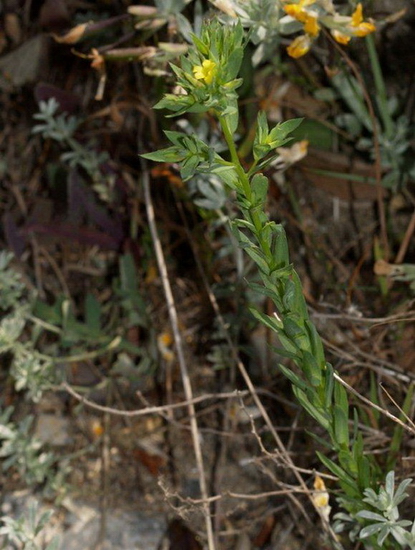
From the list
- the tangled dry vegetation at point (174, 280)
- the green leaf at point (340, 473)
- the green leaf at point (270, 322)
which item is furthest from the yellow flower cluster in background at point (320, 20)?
the green leaf at point (340, 473)

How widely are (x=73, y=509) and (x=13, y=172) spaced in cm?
82

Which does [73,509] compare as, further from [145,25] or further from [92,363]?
[145,25]

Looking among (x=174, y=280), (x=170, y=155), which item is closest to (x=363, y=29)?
(x=170, y=155)

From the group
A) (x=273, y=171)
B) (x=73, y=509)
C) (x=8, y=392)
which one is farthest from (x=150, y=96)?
(x=73, y=509)

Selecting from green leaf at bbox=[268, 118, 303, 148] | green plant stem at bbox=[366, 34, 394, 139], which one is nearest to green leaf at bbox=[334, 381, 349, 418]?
green leaf at bbox=[268, 118, 303, 148]

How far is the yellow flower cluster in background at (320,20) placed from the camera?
95 centimetres

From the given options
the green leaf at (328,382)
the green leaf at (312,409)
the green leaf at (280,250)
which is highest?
the green leaf at (280,250)

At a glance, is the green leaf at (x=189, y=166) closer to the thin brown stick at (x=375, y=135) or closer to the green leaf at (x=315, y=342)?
the green leaf at (x=315, y=342)

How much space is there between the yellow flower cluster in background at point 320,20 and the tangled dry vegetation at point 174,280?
0.21 metres

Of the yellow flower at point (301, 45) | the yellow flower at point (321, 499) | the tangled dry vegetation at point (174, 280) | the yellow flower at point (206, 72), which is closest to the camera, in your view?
the yellow flower at point (206, 72)

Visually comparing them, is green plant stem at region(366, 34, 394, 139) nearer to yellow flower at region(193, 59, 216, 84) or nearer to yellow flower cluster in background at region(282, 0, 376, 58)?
yellow flower cluster in background at region(282, 0, 376, 58)

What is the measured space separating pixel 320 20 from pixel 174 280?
69 cm

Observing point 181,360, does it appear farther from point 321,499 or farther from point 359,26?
point 359,26

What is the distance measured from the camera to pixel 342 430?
2.58 ft
